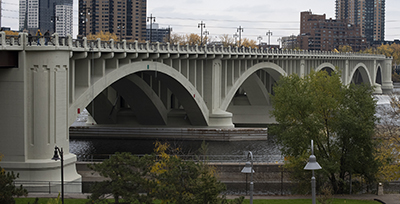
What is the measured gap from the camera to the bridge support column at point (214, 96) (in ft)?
197

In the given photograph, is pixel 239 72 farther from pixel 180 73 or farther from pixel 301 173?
pixel 301 173

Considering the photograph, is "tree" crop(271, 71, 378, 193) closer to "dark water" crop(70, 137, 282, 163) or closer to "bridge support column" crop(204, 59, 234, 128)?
"dark water" crop(70, 137, 282, 163)

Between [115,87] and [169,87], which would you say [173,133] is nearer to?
[169,87]

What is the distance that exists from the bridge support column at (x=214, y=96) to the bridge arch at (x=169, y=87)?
86 centimetres

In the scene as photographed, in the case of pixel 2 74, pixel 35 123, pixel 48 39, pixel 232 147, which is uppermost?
pixel 48 39

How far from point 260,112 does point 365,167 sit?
46014mm

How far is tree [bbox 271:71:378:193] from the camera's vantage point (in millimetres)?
32281

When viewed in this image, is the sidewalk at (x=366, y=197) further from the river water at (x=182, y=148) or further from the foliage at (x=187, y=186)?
the river water at (x=182, y=148)

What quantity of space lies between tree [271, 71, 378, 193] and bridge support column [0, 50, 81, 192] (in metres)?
13.2

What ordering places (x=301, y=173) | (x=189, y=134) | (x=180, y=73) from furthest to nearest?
1. (x=189, y=134)
2. (x=180, y=73)
3. (x=301, y=173)

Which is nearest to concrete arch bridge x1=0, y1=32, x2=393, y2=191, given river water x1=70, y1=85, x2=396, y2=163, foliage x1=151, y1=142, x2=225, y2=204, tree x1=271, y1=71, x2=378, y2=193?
river water x1=70, y1=85, x2=396, y2=163

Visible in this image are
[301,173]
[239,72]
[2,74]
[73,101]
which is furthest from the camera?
[239,72]

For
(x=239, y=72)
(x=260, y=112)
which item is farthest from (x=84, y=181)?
(x=260, y=112)

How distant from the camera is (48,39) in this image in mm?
32531
